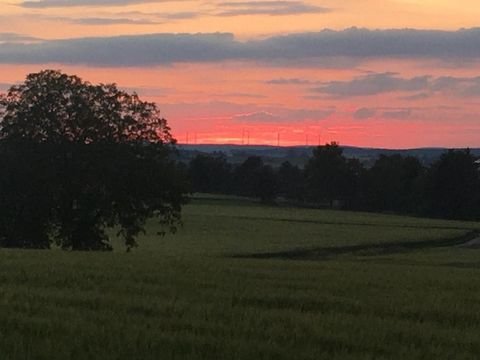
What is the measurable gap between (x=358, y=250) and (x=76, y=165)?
2028cm

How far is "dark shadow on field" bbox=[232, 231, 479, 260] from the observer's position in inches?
1727

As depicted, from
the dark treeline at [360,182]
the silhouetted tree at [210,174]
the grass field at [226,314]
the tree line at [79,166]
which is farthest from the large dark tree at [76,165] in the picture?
the silhouetted tree at [210,174]

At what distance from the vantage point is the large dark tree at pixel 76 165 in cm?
3559

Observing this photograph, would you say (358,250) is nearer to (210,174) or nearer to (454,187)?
(454,187)

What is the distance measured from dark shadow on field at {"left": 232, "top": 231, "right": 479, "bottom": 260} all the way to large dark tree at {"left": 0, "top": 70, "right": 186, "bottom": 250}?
5.69 m

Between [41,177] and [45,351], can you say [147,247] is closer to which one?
[41,177]

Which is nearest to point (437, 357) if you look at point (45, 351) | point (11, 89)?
point (45, 351)

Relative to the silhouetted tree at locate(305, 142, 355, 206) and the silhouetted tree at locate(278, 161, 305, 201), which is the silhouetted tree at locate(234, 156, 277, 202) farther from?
the silhouetted tree at locate(305, 142, 355, 206)

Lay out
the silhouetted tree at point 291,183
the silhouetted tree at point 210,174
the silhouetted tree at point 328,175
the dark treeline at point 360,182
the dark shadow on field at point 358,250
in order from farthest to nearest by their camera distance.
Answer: the silhouetted tree at point 291,183 < the silhouetted tree at point 210,174 < the silhouetted tree at point 328,175 < the dark treeline at point 360,182 < the dark shadow on field at point 358,250

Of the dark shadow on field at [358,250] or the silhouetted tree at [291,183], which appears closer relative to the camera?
the dark shadow on field at [358,250]

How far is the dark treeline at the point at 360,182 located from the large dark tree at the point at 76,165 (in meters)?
84.6

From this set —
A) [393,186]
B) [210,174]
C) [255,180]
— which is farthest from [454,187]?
[210,174]

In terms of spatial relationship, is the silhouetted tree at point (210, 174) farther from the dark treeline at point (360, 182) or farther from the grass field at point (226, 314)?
the grass field at point (226, 314)

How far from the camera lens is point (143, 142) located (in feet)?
121
